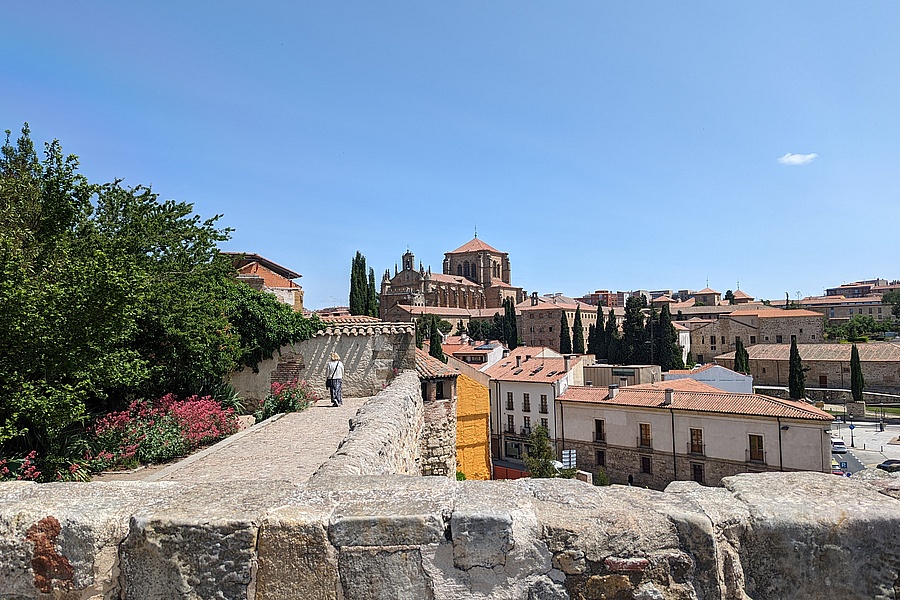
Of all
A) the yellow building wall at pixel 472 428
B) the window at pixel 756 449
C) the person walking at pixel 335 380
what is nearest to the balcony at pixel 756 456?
the window at pixel 756 449

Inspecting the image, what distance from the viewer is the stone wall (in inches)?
449

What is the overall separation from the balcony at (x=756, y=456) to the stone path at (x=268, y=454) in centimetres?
2161

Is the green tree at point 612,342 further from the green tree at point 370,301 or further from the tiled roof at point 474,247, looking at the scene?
the tiled roof at point 474,247

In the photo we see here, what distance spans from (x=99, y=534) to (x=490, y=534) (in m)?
1.33

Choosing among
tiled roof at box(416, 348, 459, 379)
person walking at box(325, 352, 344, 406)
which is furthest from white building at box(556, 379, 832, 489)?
person walking at box(325, 352, 344, 406)

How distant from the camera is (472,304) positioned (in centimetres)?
9606

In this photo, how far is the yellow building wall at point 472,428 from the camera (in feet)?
63.2

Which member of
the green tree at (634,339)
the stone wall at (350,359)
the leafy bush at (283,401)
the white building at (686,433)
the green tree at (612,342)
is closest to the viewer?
the leafy bush at (283,401)

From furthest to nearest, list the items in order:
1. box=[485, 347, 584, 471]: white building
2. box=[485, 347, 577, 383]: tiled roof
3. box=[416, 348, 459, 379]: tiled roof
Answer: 1. box=[485, 347, 577, 383]: tiled roof
2. box=[485, 347, 584, 471]: white building
3. box=[416, 348, 459, 379]: tiled roof

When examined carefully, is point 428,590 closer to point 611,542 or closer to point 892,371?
point 611,542

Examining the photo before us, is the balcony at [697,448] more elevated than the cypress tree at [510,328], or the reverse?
the cypress tree at [510,328]

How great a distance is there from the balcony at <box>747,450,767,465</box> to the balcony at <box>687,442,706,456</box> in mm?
1815

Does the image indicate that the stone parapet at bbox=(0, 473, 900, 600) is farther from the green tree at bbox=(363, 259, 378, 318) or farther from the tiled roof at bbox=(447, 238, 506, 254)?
the tiled roof at bbox=(447, 238, 506, 254)

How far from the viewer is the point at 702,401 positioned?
25.5 metres
